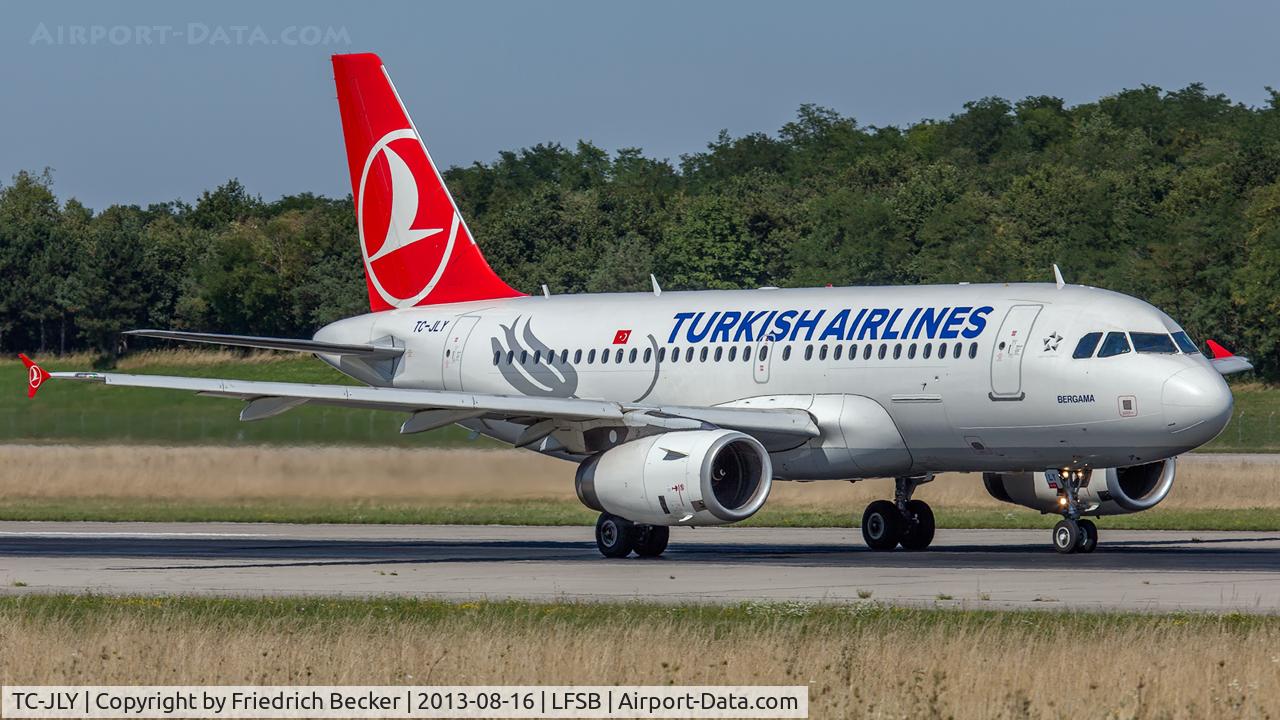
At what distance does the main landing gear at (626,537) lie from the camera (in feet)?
103

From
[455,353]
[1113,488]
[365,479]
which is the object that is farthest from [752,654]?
[365,479]

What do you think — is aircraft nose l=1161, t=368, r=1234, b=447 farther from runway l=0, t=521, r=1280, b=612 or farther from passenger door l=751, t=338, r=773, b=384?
passenger door l=751, t=338, r=773, b=384

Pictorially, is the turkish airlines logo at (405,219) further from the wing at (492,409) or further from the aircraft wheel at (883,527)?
the aircraft wheel at (883,527)

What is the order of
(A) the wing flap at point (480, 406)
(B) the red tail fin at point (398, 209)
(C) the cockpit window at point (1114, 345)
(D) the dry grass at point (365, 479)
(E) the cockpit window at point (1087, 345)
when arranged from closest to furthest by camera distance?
(C) the cockpit window at point (1114, 345)
(E) the cockpit window at point (1087, 345)
(A) the wing flap at point (480, 406)
(B) the red tail fin at point (398, 209)
(D) the dry grass at point (365, 479)

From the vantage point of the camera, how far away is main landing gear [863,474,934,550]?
33094mm

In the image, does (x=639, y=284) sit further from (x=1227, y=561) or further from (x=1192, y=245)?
(x=1227, y=561)

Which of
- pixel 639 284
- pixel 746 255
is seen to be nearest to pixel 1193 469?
pixel 639 284

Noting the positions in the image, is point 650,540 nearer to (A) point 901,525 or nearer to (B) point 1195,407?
(A) point 901,525

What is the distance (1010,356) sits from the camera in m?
30.3

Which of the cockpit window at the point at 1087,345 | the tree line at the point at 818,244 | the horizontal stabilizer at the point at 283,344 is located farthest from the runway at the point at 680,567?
the tree line at the point at 818,244

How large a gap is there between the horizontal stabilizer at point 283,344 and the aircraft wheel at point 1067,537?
526 inches

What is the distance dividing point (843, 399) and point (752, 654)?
49.7ft

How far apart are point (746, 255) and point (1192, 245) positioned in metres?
25.0

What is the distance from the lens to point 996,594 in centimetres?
2309
